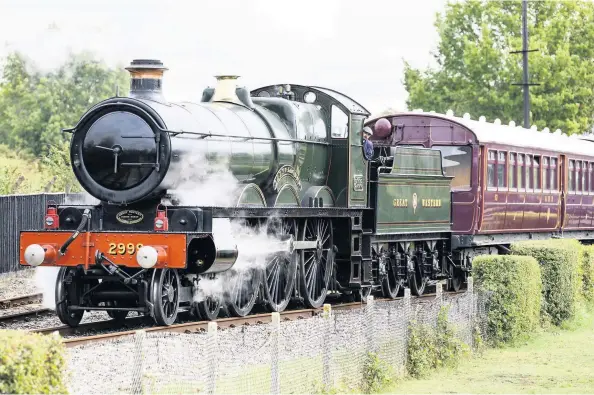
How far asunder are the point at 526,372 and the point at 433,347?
105 cm

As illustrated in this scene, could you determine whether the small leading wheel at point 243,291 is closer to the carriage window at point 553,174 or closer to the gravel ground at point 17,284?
the gravel ground at point 17,284

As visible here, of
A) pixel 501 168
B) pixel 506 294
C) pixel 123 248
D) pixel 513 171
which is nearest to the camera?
pixel 123 248

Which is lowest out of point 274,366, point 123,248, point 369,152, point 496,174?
point 274,366

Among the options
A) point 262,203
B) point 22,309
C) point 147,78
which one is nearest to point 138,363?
point 147,78

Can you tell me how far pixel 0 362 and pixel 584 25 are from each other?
38.9 meters

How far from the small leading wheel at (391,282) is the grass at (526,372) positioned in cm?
350

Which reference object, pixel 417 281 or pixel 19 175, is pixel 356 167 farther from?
pixel 19 175

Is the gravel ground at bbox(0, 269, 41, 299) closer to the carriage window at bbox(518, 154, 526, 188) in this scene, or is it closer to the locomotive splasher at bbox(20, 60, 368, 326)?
the locomotive splasher at bbox(20, 60, 368, 326)

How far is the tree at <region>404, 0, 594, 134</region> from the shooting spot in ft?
131

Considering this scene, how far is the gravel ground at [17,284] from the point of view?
18266 millimetres

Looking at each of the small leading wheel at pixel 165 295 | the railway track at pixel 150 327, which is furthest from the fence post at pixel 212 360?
the small leading wheel at pixel 165 295

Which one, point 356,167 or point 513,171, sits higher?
point 513,171

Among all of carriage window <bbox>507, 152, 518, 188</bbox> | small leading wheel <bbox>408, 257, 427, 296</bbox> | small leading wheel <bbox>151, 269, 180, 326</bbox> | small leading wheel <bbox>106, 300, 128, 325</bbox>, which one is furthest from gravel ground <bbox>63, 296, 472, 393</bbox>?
carriage window <bbox>507, 152, 518, 188</bbox>

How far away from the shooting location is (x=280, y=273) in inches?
573
